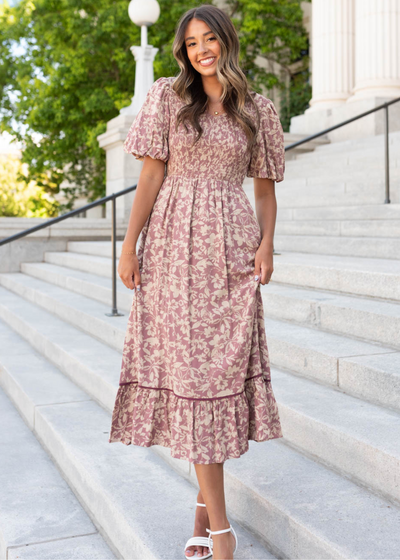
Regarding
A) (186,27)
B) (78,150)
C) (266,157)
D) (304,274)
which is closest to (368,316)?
(304,274)

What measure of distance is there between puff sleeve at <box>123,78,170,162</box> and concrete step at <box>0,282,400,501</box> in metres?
1.39

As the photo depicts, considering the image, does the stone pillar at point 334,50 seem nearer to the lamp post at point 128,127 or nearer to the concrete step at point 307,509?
the lamp post at point 128,127

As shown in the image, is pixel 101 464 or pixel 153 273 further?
pixel 101 464

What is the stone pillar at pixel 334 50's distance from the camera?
39.6 feet

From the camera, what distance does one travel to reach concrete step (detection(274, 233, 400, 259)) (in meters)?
5.24

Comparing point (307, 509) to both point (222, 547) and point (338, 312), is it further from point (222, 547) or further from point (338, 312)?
point (338, 312)

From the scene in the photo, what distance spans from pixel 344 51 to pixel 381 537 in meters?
11.4

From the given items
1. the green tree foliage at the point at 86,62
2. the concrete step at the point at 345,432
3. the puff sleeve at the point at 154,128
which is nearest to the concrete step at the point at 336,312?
the concrete step at the point at 345,432

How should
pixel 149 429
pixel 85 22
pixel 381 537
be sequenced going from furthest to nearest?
pixel 85 22
pixel 149 429
pixel 381 537

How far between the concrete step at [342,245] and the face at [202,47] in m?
3.23

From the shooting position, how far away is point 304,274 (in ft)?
16.3

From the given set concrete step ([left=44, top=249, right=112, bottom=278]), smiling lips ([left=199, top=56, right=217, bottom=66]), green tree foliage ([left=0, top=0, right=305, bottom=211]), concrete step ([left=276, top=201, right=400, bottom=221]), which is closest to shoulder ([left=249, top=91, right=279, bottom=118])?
smiling lips ([left=199, top=56, right=217, bottom=66])

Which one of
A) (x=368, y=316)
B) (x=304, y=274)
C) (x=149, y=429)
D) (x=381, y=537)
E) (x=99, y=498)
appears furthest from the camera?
(x=304, y=274)

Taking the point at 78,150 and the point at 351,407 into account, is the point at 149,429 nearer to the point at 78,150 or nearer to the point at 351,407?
the point at 351,407
